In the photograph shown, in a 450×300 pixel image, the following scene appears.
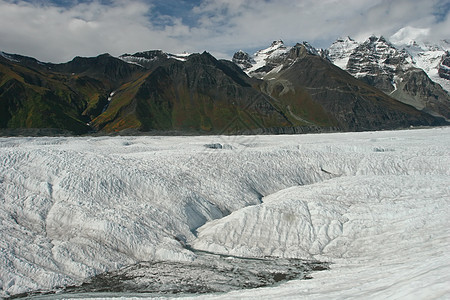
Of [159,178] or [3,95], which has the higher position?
[3,95]

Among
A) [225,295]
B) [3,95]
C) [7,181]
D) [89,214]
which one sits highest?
[3,95]

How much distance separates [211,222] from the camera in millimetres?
30641

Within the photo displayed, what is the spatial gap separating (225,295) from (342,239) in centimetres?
1146

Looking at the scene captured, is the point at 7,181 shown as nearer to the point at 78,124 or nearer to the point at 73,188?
the point at 73,188

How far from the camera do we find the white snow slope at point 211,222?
20.6 metres

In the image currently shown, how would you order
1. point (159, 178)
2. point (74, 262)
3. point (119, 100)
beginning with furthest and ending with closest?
point (119, 100), point (159, 178), point (74, 262)

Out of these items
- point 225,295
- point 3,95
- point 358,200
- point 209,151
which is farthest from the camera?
point 3,95

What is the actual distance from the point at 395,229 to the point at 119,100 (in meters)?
189

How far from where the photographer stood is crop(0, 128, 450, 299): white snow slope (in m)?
20.6

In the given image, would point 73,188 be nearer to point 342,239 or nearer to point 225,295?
point 225,295

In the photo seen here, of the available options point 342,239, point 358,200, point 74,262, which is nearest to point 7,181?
point 74,262

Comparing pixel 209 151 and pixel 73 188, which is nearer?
pixel 73 188

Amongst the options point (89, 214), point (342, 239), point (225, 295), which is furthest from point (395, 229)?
point (89, 214)

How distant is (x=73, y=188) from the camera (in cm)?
3023
